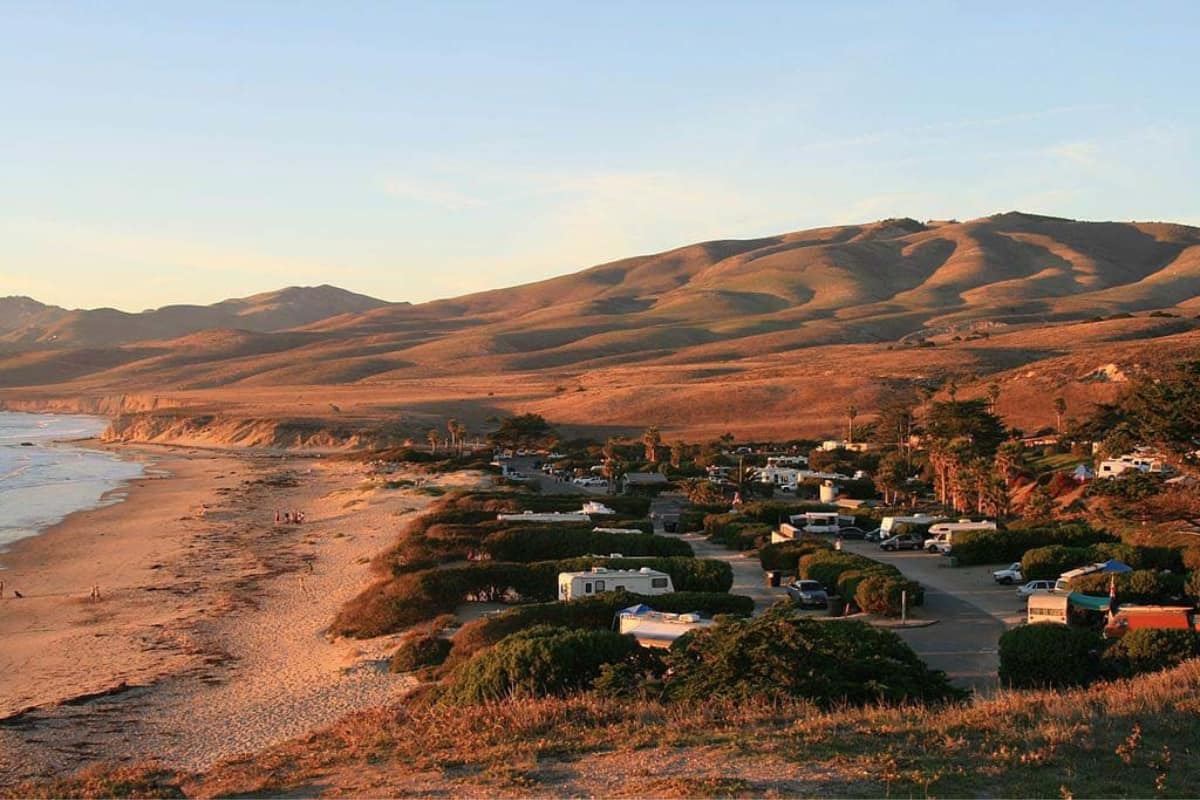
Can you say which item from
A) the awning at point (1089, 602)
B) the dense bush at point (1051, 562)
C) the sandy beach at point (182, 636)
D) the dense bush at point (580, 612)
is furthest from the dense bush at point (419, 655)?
the dense bush at point (1051, 562)

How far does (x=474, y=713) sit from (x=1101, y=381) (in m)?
78.5

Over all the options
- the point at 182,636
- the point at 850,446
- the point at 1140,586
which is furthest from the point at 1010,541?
the point at 850,446

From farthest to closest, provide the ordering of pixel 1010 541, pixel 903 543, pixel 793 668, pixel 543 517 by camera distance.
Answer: pixel 543 517 → pixel 903 543 → pixel 1010 541 → pixel 793 668

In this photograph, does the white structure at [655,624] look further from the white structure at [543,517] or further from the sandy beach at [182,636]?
the white structure at [543,517]

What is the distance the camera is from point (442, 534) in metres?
37.2

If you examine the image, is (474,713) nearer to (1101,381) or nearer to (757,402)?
(1101,381)

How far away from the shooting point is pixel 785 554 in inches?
1298

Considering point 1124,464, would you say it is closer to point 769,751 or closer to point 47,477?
point 769,751

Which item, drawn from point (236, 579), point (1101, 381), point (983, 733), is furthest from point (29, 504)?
point (1101, 381)

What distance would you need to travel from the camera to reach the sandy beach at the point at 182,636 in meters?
17.8

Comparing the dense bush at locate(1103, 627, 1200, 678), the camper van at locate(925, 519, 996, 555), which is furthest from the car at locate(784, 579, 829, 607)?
the camper van at locate(925, 519, 996, 555)

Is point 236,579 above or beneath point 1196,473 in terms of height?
beneath

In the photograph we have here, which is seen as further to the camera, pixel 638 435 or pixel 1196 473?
pixel 638 435

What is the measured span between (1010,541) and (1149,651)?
1762 cm
